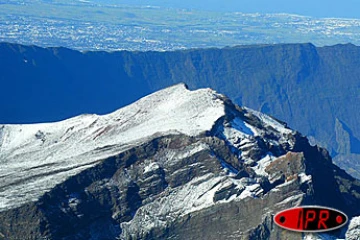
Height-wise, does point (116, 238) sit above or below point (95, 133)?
below

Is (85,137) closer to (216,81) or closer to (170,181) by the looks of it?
(170,181)

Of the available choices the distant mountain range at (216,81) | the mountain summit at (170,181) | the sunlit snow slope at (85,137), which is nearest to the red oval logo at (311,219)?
the mountain summit at (170,181)

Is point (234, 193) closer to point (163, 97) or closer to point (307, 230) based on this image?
point (163, 97)

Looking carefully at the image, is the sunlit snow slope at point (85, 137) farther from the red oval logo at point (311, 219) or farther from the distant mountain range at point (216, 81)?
the distant mountain range at point (216, 81)

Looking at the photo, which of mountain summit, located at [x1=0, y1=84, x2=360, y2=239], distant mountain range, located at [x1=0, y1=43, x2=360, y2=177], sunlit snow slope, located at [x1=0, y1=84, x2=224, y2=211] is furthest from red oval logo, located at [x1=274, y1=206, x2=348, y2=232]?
distant mountain range, located at [x1=0, y1=43, x2=360, y2=177]

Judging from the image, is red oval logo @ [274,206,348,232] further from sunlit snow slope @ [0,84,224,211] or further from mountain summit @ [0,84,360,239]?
sunlit snow slope @ [0,84,224,211]

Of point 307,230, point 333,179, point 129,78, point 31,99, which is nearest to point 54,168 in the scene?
point 333,179
